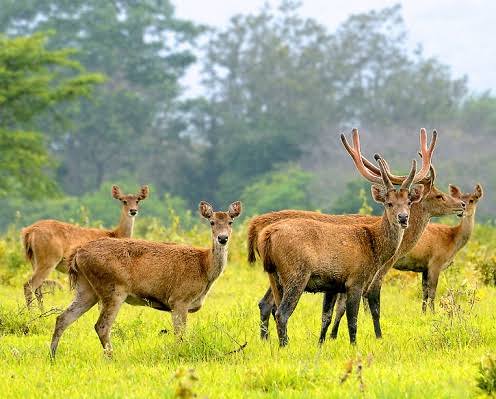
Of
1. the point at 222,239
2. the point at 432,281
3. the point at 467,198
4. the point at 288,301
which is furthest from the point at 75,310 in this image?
the point at 467,198

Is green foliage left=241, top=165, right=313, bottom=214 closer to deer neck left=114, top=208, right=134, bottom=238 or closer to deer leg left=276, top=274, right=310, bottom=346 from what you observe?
deer neck left=114, top=208, right=134, bottom=238

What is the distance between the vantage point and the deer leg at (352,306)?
9.04 meters

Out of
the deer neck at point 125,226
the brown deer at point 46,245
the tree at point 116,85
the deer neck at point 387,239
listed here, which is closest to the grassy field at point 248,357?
the brown deer at point 46,245

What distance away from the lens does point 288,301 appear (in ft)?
29.1

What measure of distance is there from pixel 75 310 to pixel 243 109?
161 ft

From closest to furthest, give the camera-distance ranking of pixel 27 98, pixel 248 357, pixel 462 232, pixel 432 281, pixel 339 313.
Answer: pixel 248 357 → pixel 339 313 → pixel 432 281 → pixel 462 232 → pixel 27 98

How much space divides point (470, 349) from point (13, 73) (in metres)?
Answer: 26.8

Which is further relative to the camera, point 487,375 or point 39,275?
point 39,275

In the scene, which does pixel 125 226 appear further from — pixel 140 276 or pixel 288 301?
pixel 288 301

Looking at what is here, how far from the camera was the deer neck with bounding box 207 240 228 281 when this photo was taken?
30.5ft

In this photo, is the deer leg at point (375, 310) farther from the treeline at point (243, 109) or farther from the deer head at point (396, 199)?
the treeline at point (243, 109)

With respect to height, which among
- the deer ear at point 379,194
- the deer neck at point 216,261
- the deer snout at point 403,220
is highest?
the deer ear at point 379,194

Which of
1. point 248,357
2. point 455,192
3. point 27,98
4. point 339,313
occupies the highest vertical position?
point 27,98

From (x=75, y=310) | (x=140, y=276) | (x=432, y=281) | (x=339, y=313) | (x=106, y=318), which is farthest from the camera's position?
(x=432, y=281)
